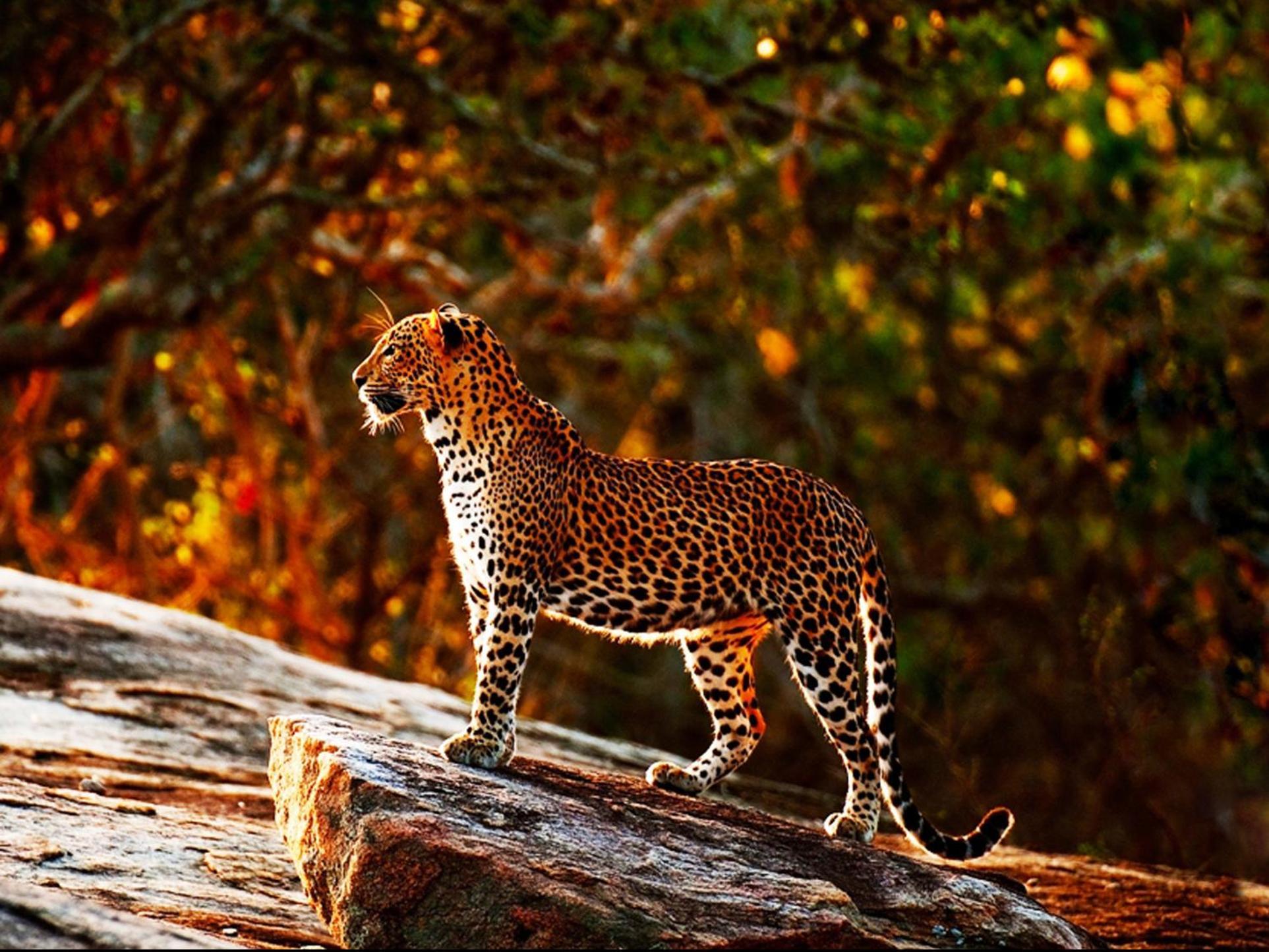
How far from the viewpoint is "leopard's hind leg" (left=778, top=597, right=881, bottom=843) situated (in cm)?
950

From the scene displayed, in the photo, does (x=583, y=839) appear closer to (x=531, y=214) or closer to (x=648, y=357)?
(x=648, y=357)

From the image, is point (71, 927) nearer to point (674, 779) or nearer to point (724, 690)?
point (674, 779)

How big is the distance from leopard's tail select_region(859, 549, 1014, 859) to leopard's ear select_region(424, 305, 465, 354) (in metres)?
2.21

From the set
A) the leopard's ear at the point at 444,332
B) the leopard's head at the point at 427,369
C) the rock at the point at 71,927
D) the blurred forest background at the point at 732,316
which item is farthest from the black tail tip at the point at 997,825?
the rock at the point at 71,927

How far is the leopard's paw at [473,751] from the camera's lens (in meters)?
8.88

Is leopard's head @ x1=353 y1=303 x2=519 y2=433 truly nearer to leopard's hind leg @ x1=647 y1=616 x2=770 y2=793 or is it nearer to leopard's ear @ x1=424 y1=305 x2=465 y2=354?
leopard's ear @ x1=424 y1=305 x2=465 y2=354

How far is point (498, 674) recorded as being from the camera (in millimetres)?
8969

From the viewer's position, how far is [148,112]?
1914 cm

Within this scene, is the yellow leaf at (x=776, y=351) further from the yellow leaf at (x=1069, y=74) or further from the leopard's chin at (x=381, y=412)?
the leopard's chin at (x=381, y=412)

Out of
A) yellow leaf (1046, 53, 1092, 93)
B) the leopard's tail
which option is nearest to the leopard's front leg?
the leopard's tail

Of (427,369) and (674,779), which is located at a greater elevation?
(427,369)

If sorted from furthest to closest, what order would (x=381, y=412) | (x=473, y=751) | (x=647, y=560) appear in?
(x=647, y=560), (x=381, y=412), (x=473, y=751)

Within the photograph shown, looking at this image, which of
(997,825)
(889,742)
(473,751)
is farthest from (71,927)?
(997,825)

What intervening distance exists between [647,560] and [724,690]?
98 cm
